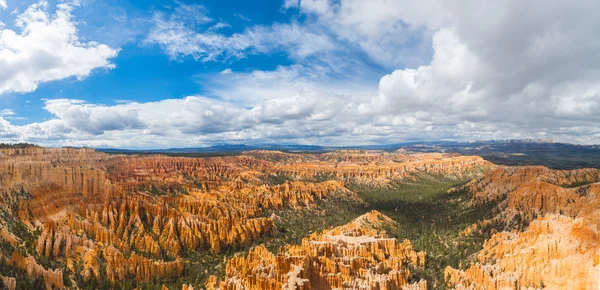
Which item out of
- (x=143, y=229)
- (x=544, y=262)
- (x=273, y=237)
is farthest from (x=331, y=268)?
(x=143, y=229)

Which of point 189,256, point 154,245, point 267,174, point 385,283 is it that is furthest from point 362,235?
point 267,174

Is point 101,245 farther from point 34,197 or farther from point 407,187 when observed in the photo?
point 407,187

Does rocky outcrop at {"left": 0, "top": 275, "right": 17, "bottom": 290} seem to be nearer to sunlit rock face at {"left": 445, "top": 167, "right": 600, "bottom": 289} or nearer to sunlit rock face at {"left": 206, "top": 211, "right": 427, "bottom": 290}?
sunlit rock face at {"left": 206, "top": 211, "right": 427, "bottom": 290}

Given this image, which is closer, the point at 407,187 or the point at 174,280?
the point at 174,280

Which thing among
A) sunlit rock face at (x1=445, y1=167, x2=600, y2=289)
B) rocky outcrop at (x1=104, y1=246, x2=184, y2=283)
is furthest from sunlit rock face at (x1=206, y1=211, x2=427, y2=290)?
rocky outcrop at (x1=104, y1=246, x2=184, y2=283)

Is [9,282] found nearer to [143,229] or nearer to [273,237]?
[143,229]
